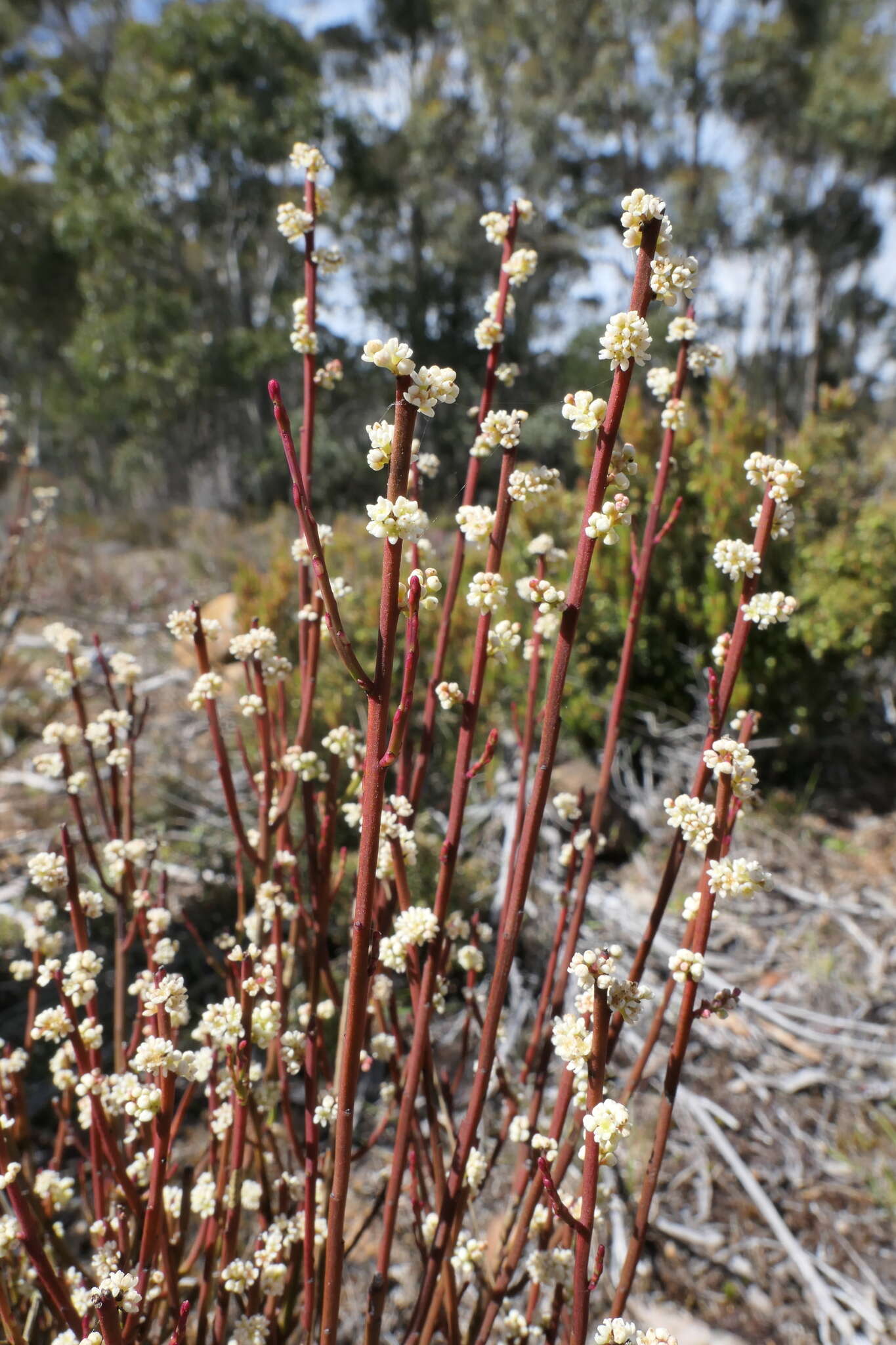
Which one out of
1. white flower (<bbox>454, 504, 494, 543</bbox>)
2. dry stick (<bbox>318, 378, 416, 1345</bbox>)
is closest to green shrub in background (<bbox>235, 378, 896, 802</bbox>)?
white flower (<bbox>454, 504, 494, 543</bbox>)

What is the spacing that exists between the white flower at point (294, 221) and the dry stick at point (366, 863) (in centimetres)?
60

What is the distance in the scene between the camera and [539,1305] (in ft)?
4.82

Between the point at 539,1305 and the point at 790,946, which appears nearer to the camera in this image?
the point at 539,1305

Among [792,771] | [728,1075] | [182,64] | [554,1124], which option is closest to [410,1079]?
[554,1124]

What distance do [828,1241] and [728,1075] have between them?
434 millimetres

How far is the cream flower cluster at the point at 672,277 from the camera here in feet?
2.11

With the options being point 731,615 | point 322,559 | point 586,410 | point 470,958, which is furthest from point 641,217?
point 731,615

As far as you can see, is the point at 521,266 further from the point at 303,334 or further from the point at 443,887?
the point at 443,887

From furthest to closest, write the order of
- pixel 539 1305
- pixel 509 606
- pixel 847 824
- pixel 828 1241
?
pixel 509 606, pixel 847 824, pixel 828 1241, pixel 539 1305

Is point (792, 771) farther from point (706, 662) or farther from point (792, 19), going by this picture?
point (792, 19)

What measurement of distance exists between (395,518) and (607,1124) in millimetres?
505

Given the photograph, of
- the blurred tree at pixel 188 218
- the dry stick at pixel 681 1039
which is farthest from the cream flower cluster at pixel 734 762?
the blurred tree at pixel 188 218

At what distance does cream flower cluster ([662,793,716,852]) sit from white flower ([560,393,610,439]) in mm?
352

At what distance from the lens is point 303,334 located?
1.07 m
